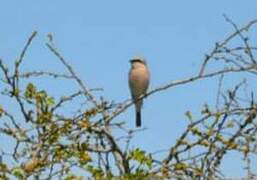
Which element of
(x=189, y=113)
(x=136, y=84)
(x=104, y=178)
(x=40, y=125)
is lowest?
(x=104, y=178)

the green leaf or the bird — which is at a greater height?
the bird

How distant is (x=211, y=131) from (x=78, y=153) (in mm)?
1137

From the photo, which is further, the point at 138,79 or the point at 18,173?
the point at 138,79

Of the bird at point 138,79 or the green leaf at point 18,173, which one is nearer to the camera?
the green leaf at point 18,173

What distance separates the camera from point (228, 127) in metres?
5.91

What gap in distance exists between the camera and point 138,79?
1074cm

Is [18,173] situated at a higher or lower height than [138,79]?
lower

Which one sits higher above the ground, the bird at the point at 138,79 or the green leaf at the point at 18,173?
the bird at the point at 138,79

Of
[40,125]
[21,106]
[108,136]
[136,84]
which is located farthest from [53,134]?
[136,84]

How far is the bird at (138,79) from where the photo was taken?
10.5m

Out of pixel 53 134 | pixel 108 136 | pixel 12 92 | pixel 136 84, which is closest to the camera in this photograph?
pixel 53 134

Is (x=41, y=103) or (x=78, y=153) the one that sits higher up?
(x=41, y=103)

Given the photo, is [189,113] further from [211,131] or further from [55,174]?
[55,174]

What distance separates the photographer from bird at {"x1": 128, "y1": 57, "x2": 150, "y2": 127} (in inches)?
413
